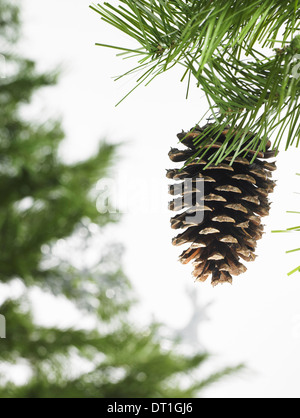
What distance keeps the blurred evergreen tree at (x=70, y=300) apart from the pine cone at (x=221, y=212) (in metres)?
0.72

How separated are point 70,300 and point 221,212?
35.3 inches

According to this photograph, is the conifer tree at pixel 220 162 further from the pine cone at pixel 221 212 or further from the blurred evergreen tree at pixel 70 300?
the blurred evergreen tree at pixel 70 300

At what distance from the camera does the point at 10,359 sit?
44.7 inches

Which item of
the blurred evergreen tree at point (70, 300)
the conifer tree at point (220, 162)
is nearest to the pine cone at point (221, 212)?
the conifer tree at point (220, 162)

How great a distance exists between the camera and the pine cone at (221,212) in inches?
9.9

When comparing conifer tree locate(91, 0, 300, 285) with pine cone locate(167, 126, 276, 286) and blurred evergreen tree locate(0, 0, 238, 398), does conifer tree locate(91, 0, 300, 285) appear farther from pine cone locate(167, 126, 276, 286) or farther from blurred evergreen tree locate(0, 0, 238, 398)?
blurred evergreen tree locate(0, 0, 238, 398)

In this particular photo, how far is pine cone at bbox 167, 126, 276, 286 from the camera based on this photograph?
25cm

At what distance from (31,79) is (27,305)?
70 cm

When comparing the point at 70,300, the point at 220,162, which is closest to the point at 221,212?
the point at 220,162

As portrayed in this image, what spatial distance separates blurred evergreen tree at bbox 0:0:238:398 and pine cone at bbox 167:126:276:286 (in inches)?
28.4
